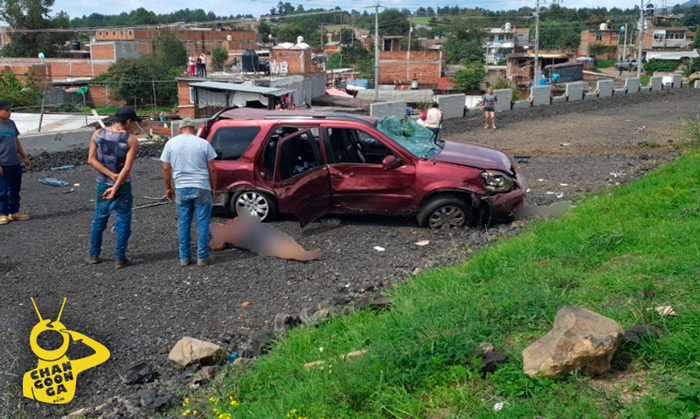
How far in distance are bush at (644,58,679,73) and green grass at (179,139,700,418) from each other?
87.5 meters

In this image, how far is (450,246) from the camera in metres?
8.27

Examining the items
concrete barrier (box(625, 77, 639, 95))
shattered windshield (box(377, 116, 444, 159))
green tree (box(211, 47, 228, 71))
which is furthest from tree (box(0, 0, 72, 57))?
shattered windshield (box(377, 116, 444, 159))

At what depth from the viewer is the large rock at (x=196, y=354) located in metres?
5.38

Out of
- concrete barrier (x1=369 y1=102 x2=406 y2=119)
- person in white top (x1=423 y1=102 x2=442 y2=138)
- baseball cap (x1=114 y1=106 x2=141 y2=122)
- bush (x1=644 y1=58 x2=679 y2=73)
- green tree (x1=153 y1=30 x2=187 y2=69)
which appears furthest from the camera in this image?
bush (x1=644 y1=58 x2=679 y2=73)

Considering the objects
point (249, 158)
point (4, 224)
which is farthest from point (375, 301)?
point (4, 224)

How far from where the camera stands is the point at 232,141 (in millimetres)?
9516

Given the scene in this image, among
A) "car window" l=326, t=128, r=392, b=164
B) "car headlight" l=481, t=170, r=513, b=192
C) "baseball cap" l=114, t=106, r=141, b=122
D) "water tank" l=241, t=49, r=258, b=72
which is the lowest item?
A: "car headlight" l=481, t=170, r=513, b=192

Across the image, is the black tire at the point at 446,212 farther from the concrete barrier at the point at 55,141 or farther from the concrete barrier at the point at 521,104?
the concrete barrier at the point at 521,104

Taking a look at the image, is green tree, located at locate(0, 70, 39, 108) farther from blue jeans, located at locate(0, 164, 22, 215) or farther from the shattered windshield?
the shattered windshield

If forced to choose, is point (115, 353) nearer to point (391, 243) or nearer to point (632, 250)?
point (391, 243)

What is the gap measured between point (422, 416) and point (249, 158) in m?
6.08

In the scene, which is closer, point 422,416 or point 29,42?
point 422,416

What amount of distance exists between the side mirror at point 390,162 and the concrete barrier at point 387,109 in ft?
36.2

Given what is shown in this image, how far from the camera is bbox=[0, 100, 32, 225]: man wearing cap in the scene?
9.27m
